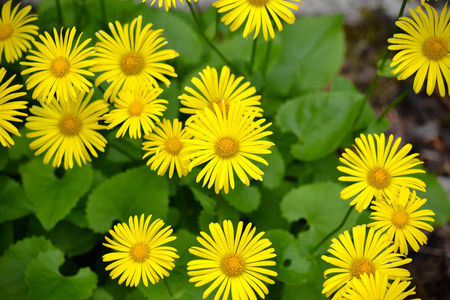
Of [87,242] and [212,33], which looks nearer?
[212,33]

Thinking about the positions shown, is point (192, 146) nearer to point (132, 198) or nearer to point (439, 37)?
point (132, 198)

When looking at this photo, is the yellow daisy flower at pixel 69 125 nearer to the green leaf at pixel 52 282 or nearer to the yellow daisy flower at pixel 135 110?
the yellow daisy flower at pixel 135 110

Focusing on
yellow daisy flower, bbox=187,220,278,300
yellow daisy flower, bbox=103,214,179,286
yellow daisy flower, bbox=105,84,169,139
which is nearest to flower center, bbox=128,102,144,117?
yellow daisy flower, bbox=105,84,169,139

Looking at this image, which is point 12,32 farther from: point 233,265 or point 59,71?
point 233,265

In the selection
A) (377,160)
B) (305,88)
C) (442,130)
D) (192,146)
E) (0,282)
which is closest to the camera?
(192,146)

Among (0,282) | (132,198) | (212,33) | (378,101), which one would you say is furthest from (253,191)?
(378,101)

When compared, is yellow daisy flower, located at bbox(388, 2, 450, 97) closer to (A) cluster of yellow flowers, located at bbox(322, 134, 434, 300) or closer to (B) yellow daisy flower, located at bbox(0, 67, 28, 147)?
(A) cluster of yellow flowers, located at bbox(322, 134, 434, 300)

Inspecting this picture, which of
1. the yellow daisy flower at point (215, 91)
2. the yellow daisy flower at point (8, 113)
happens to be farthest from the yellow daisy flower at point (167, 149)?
the yellow daisy flower at point (8, 113)
